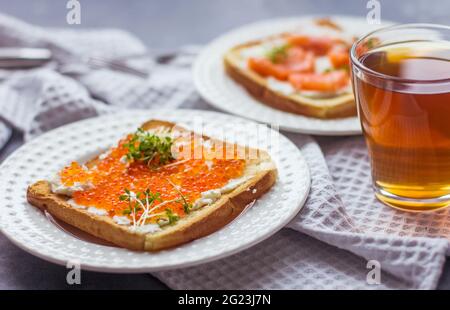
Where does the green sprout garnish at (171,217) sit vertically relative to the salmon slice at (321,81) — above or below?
below

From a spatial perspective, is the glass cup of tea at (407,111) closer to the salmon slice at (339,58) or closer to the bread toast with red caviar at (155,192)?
the bread toast with red caviar at (155,192)

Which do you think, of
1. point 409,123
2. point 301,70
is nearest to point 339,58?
point 301,70

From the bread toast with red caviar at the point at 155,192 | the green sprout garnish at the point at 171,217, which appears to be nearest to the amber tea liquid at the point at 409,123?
the bread toast with red caviar at the point at 155,192

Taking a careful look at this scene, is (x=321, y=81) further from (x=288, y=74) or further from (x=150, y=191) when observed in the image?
(x=150, y=191)

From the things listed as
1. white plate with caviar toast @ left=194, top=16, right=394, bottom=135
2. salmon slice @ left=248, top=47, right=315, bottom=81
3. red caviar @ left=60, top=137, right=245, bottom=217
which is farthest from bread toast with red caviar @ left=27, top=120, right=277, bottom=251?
salmon slice @ left=248, top=47, right=315, bottom=81

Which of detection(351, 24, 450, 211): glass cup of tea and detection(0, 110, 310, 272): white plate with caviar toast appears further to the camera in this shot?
A: detection(351, 24, 450, 211): glass cup of tea

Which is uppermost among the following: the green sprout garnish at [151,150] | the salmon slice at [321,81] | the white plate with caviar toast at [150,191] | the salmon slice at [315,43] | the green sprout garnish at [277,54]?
the salmon slice at [315,43]

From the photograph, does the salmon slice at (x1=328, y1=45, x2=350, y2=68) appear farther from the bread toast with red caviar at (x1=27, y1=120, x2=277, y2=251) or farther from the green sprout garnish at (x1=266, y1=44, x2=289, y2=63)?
the bread toast with red caviar at (x1=27, y1=120, x2=277, y2=251)
